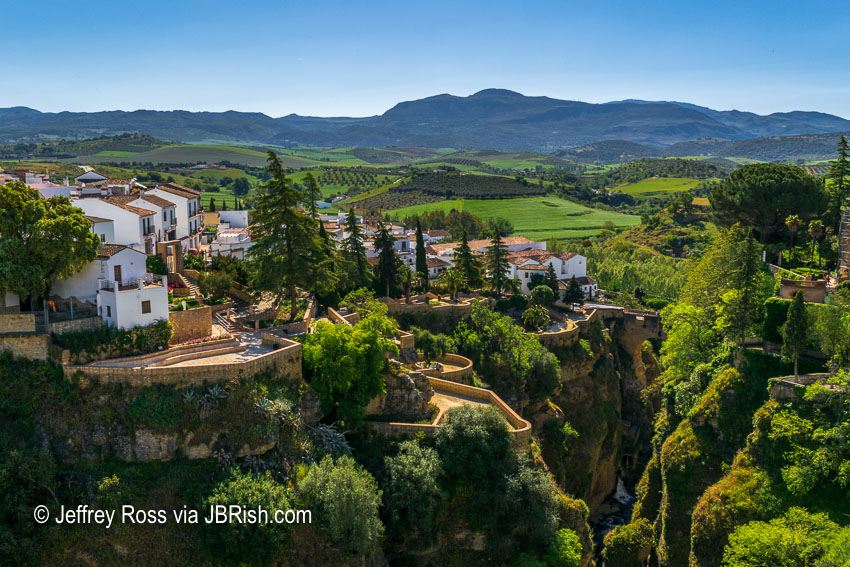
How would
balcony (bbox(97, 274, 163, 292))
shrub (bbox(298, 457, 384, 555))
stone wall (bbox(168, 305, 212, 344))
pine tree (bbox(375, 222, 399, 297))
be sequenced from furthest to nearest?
pine tree (bbox(375, 222, 399, 297))
stone wall (bbox(168, 305, 212, 344))
balcony (bbox(97, 274, 163, 292))
shrub (bbox(298, 457, 384, 555))

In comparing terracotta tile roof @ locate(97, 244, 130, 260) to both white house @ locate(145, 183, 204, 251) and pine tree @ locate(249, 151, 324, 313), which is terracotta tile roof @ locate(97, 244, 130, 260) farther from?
white house @ locate(145, 183, 204, 251)

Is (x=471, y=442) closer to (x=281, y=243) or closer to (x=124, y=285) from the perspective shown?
(x=281, y=243)

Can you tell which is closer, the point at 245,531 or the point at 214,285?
the point at 245,531

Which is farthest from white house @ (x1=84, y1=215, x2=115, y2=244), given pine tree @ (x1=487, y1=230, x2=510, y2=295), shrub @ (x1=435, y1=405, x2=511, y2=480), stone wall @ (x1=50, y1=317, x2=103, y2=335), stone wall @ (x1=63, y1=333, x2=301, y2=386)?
pine tree @ (x1=487, y1=230, x2=510, y2=295)

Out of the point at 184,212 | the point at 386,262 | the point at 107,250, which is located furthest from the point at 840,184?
the point at 107,250

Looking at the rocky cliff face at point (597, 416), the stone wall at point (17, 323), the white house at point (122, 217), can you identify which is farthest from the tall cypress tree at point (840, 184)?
the stone wall at point (17, 323)
